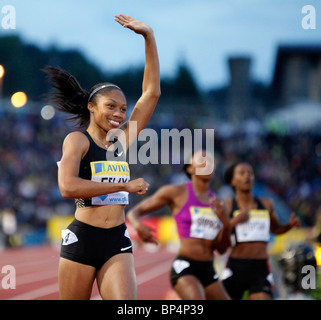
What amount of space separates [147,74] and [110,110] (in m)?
0.54

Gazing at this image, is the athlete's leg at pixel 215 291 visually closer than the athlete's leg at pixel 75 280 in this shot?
No

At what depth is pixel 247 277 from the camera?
6.30 m

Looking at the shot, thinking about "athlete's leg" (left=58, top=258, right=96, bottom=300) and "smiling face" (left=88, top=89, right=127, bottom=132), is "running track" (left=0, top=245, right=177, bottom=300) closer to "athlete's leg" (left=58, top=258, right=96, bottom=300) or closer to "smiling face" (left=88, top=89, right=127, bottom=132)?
"athlete's leg" (left=58, top=258, right=96, bottom=300)

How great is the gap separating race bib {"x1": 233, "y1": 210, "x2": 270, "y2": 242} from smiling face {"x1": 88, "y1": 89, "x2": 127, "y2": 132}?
2568 mm

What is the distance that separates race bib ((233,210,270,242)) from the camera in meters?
6.42

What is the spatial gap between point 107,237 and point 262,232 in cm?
272

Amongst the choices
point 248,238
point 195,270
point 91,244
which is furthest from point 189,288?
point 91,244

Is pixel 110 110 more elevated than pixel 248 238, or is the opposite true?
pixel 110 110

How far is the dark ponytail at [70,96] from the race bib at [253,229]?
2.44 m

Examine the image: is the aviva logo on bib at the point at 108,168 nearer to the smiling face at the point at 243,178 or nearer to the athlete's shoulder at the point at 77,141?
the athlete's shoulder at the point at 77,141

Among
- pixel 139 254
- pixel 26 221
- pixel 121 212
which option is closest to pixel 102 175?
pixel 121 212

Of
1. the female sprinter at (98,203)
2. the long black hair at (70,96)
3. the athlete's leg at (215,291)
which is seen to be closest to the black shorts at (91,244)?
the female sprinter at (98,203)

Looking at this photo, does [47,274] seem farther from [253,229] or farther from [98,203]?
[98,203]

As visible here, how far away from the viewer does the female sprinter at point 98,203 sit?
395cm
